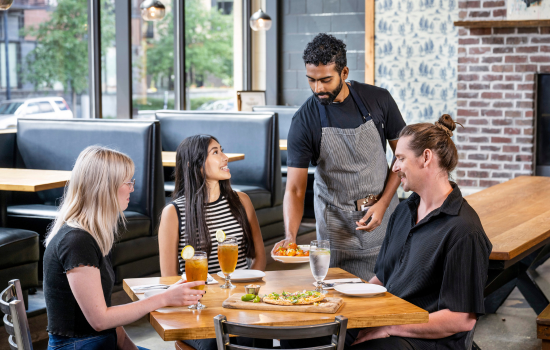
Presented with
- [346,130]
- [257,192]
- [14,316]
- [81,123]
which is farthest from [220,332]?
[257,192]

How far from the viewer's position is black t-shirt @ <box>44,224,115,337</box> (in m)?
1.82

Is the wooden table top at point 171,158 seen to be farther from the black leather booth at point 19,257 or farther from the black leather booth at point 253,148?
the black leather booth at point 19,257

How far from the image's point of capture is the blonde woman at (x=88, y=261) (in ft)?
5.88

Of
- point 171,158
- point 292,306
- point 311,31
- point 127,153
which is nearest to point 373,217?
point 292,306

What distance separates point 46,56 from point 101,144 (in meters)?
1.55

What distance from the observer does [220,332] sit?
1514mm

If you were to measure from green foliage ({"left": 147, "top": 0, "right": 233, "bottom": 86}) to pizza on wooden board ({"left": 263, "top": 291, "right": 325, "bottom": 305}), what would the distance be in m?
5.25

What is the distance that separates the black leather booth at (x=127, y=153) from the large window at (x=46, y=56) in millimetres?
672

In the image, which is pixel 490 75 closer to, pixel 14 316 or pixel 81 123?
pixel 81 123

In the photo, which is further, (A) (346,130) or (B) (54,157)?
(B) (54,157)

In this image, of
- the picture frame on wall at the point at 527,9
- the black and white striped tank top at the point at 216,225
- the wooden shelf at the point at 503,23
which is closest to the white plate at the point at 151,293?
the black and white striped tank top at the point at 216,225

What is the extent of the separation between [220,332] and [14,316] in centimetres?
50

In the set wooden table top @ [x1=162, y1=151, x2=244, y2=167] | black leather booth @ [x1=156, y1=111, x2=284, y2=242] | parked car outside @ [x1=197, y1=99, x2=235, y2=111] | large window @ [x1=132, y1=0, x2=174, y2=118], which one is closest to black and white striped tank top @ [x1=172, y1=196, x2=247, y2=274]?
wooden table top @ [x1=162, y1=151, x2=244, y2=167]

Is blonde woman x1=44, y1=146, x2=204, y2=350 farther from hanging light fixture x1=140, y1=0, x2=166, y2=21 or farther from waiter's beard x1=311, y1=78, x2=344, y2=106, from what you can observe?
hanging light fixture x1=140, y1=0, x2=166, y2=21
